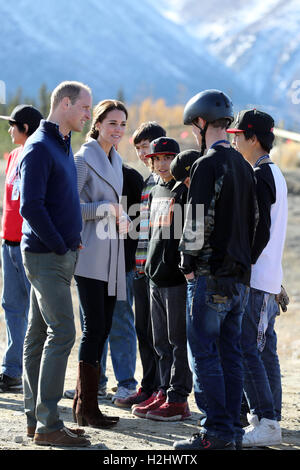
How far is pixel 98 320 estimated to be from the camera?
4.29 m

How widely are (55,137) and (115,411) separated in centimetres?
215

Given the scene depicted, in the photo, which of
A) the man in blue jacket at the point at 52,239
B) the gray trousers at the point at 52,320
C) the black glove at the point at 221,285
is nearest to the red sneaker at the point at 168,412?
the man in blue jacket at the point at 52,239

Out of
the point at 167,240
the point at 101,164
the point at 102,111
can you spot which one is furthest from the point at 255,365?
the point at 102,111

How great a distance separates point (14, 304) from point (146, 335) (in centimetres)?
124

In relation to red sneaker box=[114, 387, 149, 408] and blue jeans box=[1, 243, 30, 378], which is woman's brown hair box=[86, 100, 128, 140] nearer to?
blue jeans box=[1, 243, 30, 378]

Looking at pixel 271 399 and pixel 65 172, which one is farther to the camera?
pixel 271 399

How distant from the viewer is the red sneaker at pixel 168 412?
15.2ft

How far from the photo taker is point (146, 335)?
16.9 feet

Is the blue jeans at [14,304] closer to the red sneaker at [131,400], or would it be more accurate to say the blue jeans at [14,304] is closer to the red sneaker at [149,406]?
the red sneaker at [131,400]

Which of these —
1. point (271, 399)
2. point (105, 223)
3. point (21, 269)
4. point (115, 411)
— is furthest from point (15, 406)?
point (271, 399)

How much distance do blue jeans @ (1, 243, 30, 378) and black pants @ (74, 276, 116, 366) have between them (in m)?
1.33

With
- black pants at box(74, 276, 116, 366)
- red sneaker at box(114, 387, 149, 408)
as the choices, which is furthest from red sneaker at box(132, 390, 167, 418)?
black pants at box(74, 276, 116, 366)

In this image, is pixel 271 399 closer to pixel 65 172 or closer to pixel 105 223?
pixel 105 223
